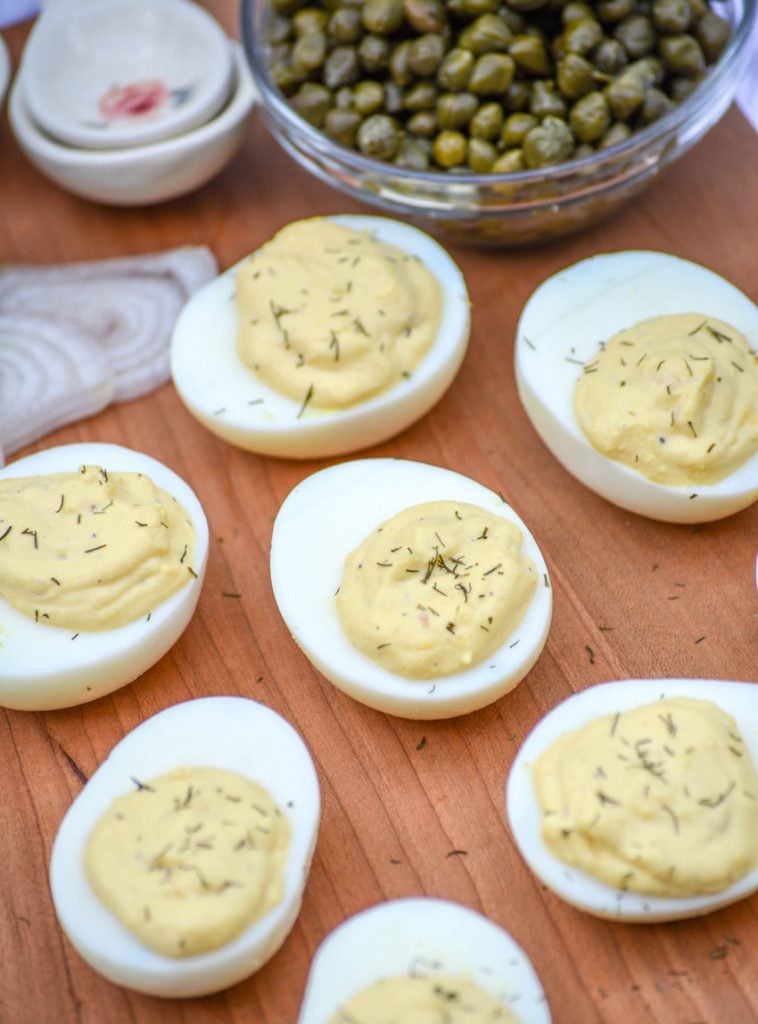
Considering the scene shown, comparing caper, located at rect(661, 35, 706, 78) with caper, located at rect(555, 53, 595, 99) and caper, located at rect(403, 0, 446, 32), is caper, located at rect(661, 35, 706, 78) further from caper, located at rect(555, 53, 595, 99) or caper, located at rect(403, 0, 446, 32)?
caper, located at rect(403, 0, 446, 32)

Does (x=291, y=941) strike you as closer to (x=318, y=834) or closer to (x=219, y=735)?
(x=318, y=834)

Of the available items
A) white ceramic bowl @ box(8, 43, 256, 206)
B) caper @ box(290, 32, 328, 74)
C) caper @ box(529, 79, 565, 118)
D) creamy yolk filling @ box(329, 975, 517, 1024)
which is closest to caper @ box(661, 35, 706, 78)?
caper @ box(529, 79, 565, 118)

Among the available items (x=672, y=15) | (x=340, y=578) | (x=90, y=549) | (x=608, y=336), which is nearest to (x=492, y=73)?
(x=672, y=15)

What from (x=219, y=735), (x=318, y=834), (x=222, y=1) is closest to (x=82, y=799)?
(x=219, y=735)

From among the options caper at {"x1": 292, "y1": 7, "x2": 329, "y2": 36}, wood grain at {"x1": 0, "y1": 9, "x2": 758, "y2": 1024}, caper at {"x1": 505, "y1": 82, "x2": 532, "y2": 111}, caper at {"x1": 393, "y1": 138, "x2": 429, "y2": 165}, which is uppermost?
caper at {"x1": 292, "y1": 7, "x2": 329, "y2": 36}

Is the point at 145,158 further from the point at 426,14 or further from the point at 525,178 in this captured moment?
the point at 525,178

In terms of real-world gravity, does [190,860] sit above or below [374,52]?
below
